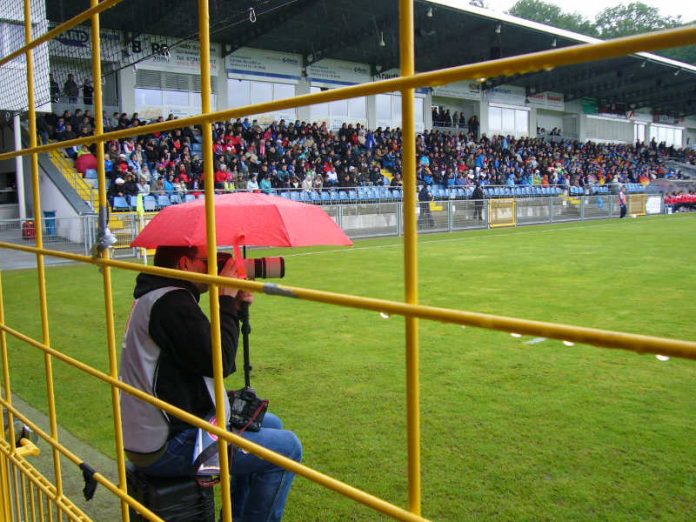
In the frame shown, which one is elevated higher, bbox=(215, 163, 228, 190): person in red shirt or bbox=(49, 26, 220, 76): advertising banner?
bbox=(49, 26, 220, 76): advertising banner

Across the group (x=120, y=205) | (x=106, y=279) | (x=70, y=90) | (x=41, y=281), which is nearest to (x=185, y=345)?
(x=106, y=279)

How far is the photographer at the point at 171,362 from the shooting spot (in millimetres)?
2072

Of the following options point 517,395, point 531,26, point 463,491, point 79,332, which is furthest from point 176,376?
point 531,26

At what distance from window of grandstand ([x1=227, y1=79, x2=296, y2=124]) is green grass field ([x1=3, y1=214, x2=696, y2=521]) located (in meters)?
16.2

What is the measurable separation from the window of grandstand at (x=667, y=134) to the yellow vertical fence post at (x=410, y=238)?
44111 mm

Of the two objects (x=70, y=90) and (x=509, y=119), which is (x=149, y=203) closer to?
(x=70, y=90)

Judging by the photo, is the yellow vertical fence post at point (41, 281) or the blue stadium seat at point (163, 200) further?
the blue stadium seat at point (163, 200)

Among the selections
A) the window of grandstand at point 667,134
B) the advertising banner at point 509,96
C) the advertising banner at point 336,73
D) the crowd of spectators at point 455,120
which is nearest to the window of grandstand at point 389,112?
the crowd of spectators at point 455,120

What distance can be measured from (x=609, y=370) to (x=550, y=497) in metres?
2.21

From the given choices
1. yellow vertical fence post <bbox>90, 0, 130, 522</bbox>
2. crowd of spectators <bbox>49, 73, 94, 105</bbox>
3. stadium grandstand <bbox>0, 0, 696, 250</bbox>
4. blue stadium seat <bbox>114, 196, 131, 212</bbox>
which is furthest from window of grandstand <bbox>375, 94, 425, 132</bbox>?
yellow vertical fence post <bbox>90, 0, 130, 522</bbox>

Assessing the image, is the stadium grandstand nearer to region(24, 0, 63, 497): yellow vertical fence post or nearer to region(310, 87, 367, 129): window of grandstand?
region(310, 87, 367, 129): window of grandstand

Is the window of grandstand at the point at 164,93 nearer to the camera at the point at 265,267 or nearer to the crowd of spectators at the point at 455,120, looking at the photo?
the crowd of spectators at the point at 455,120

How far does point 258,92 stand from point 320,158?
5.34 meters

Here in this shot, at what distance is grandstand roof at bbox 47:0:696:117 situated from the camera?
1723 cm
